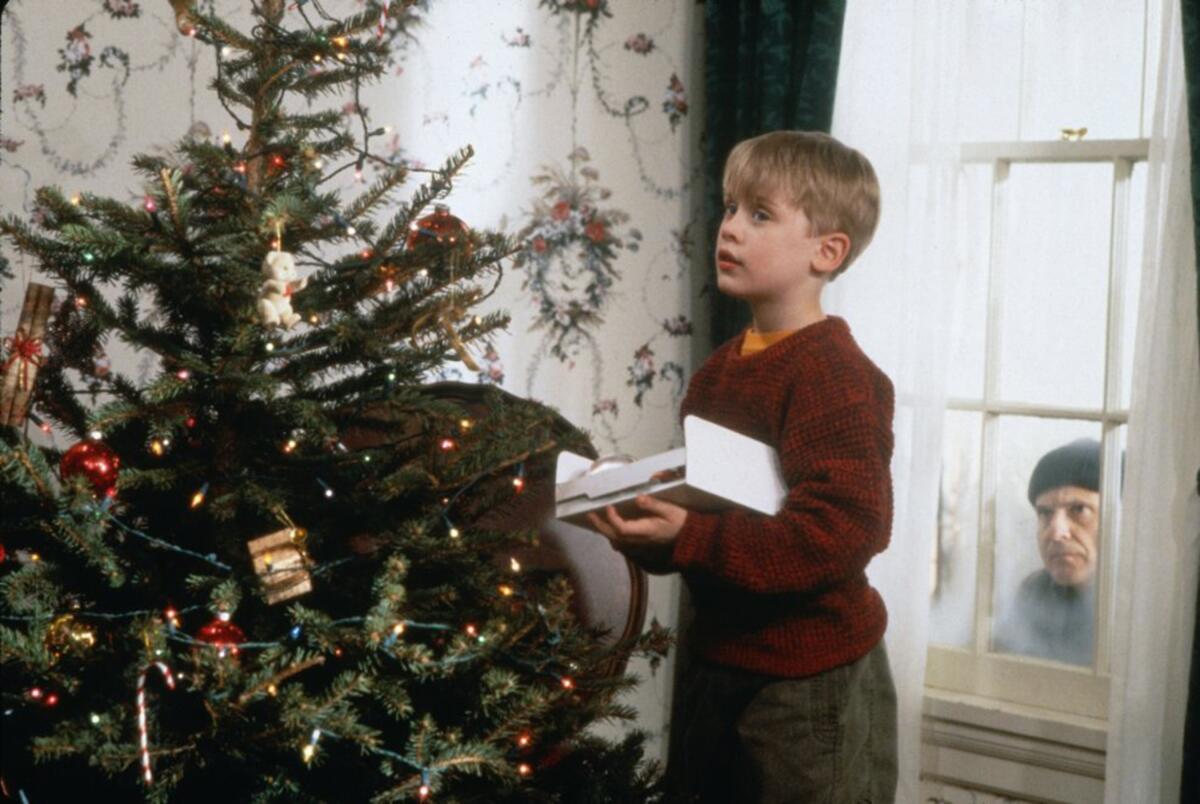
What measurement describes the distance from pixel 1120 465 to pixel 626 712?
119 cm

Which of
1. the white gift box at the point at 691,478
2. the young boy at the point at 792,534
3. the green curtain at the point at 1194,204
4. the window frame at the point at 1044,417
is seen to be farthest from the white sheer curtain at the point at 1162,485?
the white gift box at the point at 691,478

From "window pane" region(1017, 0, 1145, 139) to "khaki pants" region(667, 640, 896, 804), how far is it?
3.62 feet

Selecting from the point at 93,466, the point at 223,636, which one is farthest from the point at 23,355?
the point at 223,636

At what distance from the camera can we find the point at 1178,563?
6.36 feet

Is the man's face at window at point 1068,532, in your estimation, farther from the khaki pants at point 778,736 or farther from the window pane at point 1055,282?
the khaki pants at point 778,736

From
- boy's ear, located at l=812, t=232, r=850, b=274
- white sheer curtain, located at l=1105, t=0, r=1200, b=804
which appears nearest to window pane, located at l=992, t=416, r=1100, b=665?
white sheer curtain, located at l=1105, t=0, r=1200, b=804

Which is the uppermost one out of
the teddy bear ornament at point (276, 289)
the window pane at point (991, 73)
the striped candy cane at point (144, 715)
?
the window pane at point (991, 73)

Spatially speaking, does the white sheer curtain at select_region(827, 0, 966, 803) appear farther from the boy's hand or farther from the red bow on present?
the red bow on present

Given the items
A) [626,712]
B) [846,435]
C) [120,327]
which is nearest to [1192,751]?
[846,435]

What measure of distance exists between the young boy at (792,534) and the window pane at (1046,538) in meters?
0.64

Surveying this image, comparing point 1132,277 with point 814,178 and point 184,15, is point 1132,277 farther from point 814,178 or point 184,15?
point 184,15

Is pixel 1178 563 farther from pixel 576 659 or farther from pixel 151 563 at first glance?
pixel 151 563

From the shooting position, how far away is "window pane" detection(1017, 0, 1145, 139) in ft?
6.95

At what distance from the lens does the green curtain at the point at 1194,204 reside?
1859 millimetres
